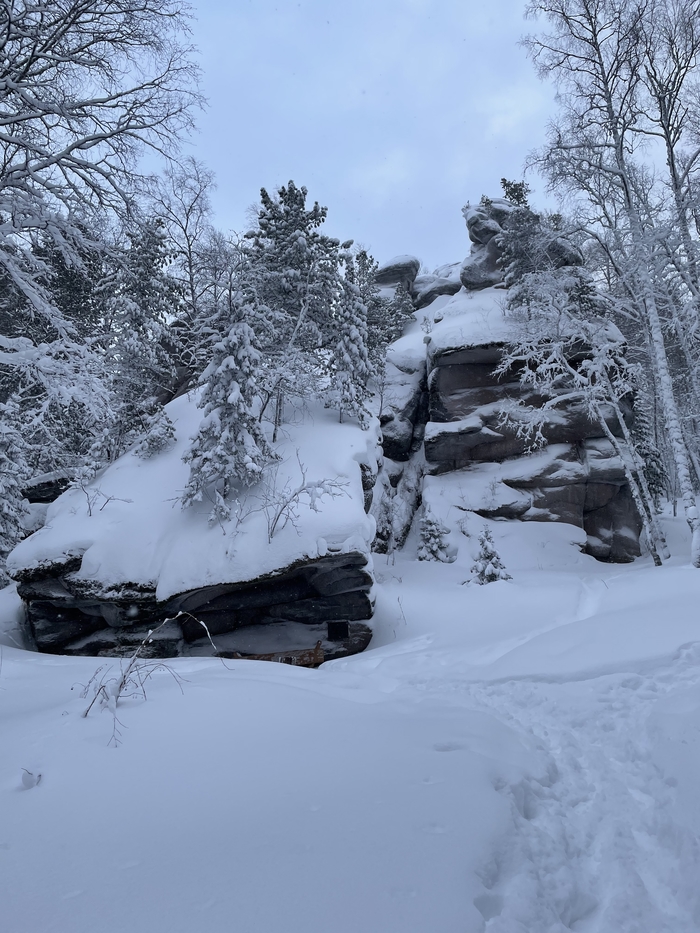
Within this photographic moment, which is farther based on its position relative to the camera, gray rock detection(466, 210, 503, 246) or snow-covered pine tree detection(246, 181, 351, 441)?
gray rock detection(466, 210, 503, 246)

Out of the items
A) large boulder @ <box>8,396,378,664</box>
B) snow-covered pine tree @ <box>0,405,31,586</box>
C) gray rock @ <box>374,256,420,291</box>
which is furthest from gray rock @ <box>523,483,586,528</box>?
gray rock @ <box>374,256,420,291</box>

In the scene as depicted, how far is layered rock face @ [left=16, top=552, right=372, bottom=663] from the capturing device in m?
9.29

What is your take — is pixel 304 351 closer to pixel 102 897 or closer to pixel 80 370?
pixel 80 370

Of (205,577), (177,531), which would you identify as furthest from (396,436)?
(205,577)

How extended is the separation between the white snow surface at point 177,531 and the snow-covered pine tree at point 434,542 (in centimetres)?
485

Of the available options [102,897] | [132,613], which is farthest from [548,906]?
[132,613]

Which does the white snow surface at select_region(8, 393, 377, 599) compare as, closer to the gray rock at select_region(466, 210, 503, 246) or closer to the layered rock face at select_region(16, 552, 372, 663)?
the layered rock face at select_region(16, 552, 372, 663)

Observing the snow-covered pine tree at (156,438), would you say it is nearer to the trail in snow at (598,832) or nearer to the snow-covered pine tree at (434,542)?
the snow-covered pine tree at (434,542)

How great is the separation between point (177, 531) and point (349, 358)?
7.32m

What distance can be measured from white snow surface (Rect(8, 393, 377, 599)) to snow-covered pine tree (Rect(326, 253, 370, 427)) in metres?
2.36

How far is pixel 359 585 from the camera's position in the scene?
984 centimetres

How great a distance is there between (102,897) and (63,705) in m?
2.58

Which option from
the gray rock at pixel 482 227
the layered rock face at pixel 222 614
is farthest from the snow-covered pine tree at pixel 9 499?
the gray rock at pixel 482 227

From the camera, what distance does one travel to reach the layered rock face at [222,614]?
9.29m
